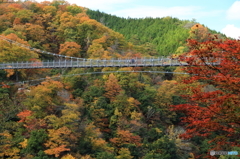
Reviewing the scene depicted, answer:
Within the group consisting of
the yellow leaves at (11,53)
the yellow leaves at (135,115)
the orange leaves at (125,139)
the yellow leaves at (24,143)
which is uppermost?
the yellow leaves at (11,53)

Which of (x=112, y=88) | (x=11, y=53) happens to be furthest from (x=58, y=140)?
(x=11, y=53)

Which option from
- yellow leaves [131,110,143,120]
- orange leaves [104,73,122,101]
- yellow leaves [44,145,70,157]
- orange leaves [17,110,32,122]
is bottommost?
yellow leaves [44,145,70,157]

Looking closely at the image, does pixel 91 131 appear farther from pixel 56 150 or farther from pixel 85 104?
pixel 85 104

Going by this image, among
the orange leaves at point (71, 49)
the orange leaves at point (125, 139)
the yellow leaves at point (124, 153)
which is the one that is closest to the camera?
the yellow leaves at point (124, 153)

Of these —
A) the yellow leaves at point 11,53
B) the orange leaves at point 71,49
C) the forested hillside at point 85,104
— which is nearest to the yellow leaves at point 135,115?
the forested hillside at point 85,104

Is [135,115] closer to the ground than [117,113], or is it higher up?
closer to the ground

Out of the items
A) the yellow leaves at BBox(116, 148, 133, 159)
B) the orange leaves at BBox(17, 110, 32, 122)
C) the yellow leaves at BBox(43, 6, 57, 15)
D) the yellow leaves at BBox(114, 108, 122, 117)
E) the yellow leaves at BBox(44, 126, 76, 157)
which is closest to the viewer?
the yellow leaves at BBox(44, 126, 76, 157)

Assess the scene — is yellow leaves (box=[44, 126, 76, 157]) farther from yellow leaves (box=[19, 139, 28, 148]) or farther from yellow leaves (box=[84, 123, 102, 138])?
yellow leaves (box=[84, 123, 102, 138])

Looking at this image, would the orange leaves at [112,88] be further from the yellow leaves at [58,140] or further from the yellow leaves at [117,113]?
the yellow leaves at [58,140]

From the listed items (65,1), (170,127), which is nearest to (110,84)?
(170,127)

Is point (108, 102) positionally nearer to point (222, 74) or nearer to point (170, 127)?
point (170, 127)

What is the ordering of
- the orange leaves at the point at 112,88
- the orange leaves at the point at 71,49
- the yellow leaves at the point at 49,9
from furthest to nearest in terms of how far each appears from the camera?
the yellow leaves at the point at 49,9, the orange leaves at the point at 71,49, the orange leaves at the point at 112,88

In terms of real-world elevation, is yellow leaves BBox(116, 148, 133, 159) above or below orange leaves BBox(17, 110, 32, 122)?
below

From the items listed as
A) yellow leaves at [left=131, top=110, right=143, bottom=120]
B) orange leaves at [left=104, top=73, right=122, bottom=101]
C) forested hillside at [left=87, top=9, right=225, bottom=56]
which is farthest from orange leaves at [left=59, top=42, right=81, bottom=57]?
forested hillside at [left=87, top=9, right=225, bottom=56]
